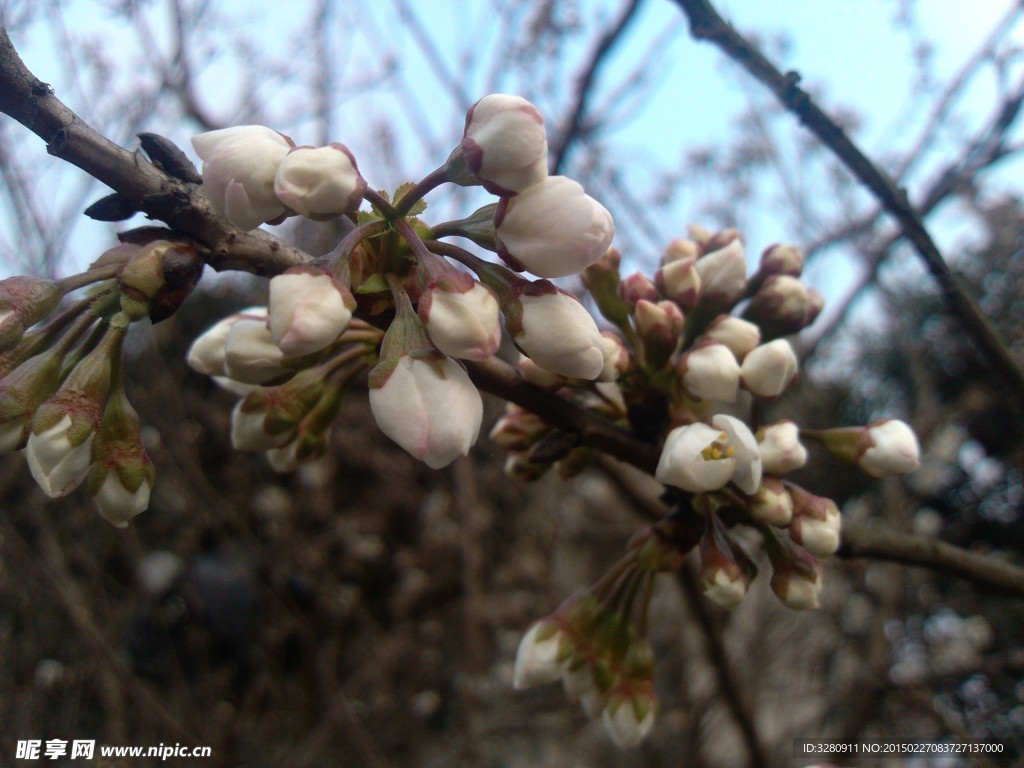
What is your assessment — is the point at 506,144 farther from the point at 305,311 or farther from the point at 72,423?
the point at 72,423

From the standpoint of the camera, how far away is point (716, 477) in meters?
0.66

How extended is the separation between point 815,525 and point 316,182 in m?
0.59

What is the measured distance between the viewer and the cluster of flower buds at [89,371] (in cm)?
55

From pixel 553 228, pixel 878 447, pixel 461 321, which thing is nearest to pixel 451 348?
pixel 461 321

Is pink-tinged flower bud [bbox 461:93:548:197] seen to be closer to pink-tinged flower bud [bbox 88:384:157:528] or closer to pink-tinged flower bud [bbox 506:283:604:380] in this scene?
pink-tinged flower bud [bbox 506:283:604:380]

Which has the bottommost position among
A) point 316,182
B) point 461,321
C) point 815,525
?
point 815,525

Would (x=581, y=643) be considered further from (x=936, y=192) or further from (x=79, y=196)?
(x=79, y=196)

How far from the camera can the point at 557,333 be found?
0.55m

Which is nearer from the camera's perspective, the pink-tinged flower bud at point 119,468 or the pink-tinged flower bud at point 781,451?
the pink-tinged flower bud at point 119,468

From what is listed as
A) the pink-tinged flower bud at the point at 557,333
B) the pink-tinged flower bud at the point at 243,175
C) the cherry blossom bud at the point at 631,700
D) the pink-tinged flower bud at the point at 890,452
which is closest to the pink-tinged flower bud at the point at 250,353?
the pink-tinged flower bud at the point at 243,175

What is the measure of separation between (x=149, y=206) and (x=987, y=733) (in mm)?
2656

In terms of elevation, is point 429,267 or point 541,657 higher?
point 429,267

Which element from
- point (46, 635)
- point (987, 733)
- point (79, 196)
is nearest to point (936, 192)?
→ point (987, 733)

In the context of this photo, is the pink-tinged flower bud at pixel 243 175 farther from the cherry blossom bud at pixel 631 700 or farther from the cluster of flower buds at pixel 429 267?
the cherry blossom bud at pixel 631 700
